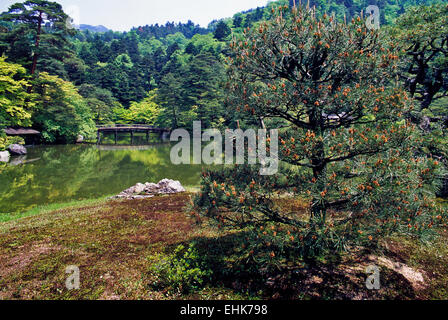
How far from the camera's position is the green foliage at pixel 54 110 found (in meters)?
30.0

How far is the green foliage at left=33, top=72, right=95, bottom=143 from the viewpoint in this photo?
2998cm

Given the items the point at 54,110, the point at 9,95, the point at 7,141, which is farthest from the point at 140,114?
the point at 7,141

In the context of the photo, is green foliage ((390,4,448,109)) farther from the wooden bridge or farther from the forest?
the wooden bridge

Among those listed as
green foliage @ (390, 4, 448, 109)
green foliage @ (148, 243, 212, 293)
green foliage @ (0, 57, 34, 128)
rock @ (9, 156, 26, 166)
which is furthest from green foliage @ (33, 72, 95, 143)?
green foliage @ (390, 4, 448, 109)

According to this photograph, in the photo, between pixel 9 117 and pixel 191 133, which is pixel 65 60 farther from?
pixel 191 133

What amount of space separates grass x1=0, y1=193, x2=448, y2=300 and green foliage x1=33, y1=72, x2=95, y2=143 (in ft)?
92.3

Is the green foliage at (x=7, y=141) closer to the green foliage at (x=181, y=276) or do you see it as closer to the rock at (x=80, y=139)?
the rock at (x=80, y=139)

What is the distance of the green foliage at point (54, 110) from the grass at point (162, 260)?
92.3 feet

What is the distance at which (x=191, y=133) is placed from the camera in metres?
46.4

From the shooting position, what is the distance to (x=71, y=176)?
18.3m

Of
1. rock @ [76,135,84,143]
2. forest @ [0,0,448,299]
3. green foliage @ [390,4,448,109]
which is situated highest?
green foliage @ [390,4,448,109]
